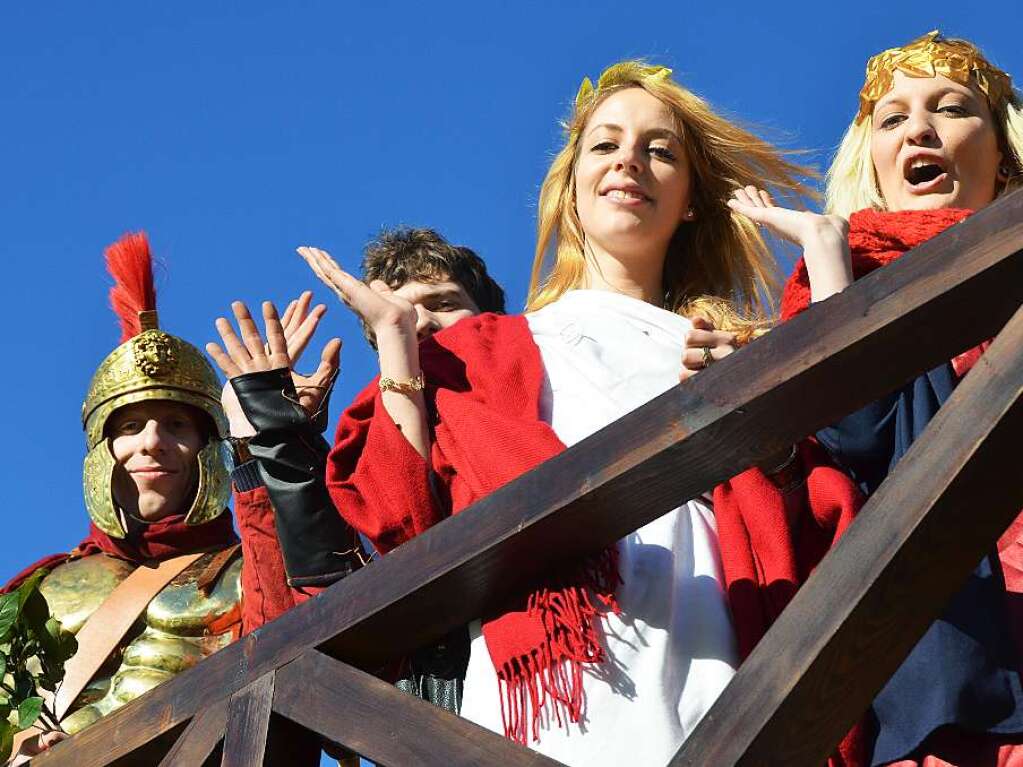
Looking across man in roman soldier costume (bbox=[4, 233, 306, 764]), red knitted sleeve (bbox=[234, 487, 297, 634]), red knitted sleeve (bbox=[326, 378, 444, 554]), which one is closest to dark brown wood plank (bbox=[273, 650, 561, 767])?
red knitted sleeve (bbox=[326, 378, 444, 554])

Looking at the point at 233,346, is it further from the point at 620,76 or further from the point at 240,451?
the point at 620,76

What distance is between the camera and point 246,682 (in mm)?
4102

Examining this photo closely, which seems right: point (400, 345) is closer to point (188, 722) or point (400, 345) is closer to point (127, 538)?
point (188, 722)

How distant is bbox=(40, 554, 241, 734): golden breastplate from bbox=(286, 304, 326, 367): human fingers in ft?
4.03

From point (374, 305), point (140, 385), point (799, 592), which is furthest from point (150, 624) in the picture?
point (799, 592)

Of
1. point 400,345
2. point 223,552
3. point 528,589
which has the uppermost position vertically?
point 223,552

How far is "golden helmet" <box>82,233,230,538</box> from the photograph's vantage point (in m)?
6.66

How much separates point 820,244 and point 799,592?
124 cm

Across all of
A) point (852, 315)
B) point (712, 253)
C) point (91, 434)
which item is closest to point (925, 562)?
point (852, 315)

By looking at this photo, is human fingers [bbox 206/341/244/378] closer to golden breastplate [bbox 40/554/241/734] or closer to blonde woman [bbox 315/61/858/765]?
blonde woman [bbox 315/61/858/765]

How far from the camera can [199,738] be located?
412 centimetres

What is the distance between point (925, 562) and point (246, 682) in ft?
4.23

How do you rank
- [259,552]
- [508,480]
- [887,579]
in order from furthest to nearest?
[259,552] < [508,480] < [887,579]

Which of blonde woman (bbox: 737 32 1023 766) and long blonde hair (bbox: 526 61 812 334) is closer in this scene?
blonde woman (bbox: 737 32 1023 766)
